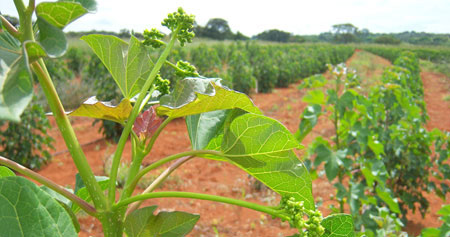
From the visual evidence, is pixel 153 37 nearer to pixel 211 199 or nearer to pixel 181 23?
pixel 181 23

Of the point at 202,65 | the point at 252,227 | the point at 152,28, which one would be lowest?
the point at 252,227

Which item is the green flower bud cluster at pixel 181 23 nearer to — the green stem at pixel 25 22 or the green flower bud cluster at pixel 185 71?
the green flower bud cluster at pixel 185 71

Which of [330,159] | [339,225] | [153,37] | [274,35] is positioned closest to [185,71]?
[153,37]

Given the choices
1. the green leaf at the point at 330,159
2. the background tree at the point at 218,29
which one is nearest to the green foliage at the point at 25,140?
the green leaf at the point at 330,159

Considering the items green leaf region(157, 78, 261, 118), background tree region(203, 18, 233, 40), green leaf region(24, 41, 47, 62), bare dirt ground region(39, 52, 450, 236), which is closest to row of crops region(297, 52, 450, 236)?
bare dirt ground region(39, 52, 450, 236)

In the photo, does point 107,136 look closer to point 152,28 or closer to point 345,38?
point 152,28

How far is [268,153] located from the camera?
62cm

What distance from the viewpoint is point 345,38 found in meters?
68.5

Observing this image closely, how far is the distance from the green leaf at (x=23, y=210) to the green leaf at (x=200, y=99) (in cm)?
23

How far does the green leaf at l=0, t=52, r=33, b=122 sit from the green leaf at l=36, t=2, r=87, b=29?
3.1 inches

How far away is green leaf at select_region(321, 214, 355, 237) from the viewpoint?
0.64m

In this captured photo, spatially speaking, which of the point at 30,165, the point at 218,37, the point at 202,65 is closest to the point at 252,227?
the point at 30,165

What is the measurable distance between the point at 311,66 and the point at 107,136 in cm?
1357

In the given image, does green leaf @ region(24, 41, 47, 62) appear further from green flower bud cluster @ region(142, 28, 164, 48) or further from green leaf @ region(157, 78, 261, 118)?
green flower bud cluster @ region(142, 28, 164, 48)
